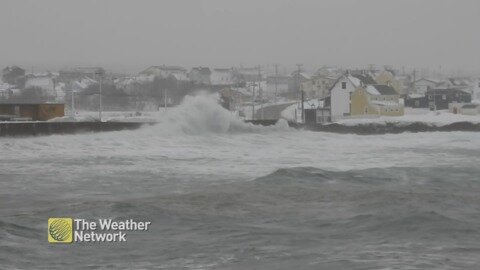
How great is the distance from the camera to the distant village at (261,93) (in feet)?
165

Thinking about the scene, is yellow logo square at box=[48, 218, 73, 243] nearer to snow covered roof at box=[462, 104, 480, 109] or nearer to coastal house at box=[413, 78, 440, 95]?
snow covered roof at box=[462, 104, 480, 109]

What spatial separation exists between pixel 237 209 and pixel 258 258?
318 centimetres

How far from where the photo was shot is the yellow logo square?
8042mm

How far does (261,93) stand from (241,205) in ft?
204

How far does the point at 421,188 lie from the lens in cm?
1353

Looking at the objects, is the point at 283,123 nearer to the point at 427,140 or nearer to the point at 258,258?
the point at 427,140

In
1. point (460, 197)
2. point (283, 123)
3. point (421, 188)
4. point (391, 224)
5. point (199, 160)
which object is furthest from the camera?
point (283, 123)

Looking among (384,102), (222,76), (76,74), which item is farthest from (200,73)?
(384,102)

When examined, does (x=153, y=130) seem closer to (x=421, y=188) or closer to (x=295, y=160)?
(x=295, y=160)

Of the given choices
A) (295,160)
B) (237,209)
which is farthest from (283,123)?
(237,209)

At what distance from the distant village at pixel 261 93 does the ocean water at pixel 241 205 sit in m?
20.1

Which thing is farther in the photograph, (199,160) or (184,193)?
(199,160)

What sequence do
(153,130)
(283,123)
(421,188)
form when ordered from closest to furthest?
(421,188), (153,130), (283,123)

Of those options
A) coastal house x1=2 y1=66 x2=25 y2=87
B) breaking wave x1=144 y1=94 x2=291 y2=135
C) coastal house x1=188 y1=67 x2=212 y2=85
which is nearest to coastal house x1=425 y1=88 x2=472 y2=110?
breaking wave x1=144 y1=94 x2=291 y2=135
